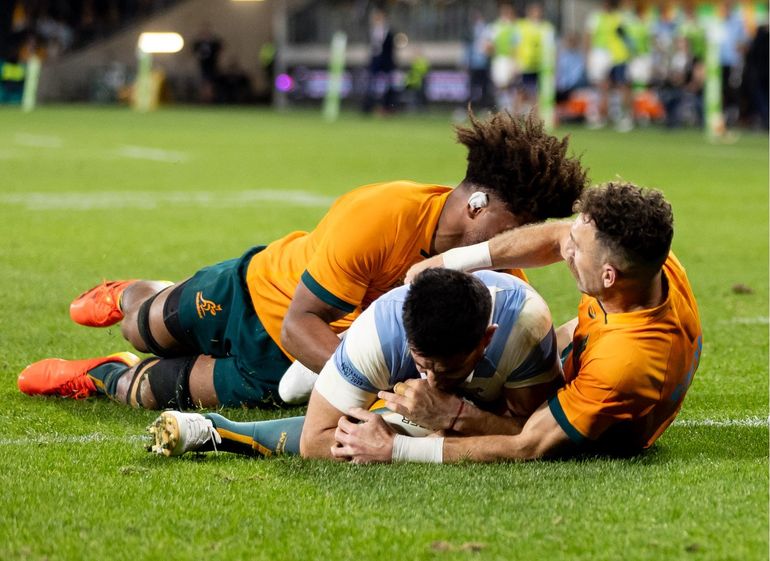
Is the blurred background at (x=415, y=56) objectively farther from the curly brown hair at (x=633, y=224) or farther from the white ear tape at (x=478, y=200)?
the curly brown hair at (x=633, y=224)

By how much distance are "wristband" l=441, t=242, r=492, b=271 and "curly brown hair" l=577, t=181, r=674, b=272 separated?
627 mm

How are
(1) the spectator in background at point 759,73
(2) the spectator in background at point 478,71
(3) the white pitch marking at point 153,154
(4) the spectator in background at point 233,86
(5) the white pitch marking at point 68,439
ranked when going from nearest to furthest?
(5) the white pitch marking at point 68,439
(3) the white pitch marking at point 153,154
(1) the spectator in background at point 759,73
(2) the spectator in background at point 478,71
(4) the spectator in background at point 233,86

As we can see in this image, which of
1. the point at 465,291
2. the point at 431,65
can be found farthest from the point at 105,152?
the point at 431,65

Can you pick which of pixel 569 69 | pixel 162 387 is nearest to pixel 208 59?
pixel 569 69

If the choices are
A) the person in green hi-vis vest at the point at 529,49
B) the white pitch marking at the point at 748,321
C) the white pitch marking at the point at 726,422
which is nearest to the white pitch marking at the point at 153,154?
the person in green hi-vis vest at the point at 529,49

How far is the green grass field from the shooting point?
397 centimetres

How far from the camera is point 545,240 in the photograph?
5.09 metres

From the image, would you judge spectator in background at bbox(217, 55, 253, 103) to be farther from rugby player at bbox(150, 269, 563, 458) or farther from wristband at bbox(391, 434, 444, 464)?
wristband at bbox(391, 434, 444, 464)

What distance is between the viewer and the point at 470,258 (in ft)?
16.9

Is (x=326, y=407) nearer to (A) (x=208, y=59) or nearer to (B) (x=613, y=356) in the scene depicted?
(B) (x=613, y=356)

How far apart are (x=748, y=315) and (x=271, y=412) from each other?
3537 millimetres

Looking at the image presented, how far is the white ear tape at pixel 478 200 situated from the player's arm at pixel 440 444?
95 centimetres

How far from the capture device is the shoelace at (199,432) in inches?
193

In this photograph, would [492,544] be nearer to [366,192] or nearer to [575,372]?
[575,372]
